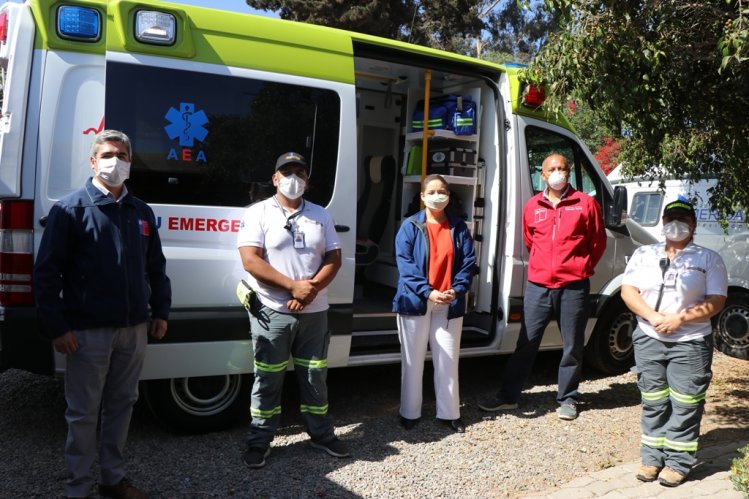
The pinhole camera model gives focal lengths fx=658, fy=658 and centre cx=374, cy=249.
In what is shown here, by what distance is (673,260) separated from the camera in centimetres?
381

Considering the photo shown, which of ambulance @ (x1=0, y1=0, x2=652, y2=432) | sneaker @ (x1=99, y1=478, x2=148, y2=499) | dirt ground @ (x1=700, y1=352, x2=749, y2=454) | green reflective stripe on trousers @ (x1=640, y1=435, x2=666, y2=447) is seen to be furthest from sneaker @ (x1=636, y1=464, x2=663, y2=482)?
sneaker @ (x1=99, y1=478, x2=148, y2=499)

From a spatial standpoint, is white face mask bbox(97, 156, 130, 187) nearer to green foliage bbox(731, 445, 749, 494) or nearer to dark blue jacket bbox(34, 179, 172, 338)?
dark blue jacket bbox(34, 179, 172, 338)

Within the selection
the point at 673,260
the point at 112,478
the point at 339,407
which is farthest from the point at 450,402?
the point at 112,478

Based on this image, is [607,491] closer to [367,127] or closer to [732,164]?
[732,164]

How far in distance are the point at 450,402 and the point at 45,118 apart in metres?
3.01

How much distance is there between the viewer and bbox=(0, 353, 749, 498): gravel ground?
3566 mm

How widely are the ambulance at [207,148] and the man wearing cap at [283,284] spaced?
0.24 metres

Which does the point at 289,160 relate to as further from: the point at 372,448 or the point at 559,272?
the point at 559,272

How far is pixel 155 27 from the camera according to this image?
3.68 metres

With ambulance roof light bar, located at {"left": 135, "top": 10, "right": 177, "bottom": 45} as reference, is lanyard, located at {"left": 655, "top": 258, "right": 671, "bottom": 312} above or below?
below

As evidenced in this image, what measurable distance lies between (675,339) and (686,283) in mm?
325

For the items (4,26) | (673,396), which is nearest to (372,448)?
(673,396)

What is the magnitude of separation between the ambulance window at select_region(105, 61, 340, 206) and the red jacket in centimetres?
162

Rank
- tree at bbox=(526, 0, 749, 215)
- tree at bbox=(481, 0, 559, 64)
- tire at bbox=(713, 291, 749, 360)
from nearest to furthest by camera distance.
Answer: tree at bbox=(526, 0, 749, 215) → tire at bbox=(713, 291, 749, 360) → tree at bbox=(481, 0, 559, 64)
